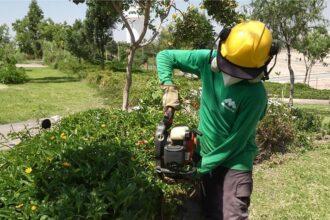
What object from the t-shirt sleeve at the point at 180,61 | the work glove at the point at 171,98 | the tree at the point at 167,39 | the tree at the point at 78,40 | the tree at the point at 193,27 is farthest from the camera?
the tree at the point at 78,40

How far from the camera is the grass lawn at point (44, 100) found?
13.3 m

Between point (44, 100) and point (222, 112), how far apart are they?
568 inches

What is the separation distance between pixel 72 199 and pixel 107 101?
1317cm

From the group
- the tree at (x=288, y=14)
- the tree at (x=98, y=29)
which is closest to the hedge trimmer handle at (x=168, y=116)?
the tree at (x=288, y=14)

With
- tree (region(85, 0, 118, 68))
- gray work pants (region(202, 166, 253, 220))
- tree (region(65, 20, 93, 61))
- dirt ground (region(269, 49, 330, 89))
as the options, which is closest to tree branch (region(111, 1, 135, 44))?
gray work pants (region(202, 166, 253, 220))

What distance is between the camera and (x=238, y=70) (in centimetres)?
266

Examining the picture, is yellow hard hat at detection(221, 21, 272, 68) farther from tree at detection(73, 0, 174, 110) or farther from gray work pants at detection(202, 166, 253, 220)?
tree at detection(73, 0, 174, 110)

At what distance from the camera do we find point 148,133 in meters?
4.55

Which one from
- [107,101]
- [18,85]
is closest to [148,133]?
[107,101]

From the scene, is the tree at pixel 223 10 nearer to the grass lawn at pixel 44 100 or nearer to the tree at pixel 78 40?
the grass lawn at pixel 44 100

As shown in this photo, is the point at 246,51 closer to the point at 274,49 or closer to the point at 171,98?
the point at 274,49

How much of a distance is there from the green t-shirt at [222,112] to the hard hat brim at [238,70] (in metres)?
0.16

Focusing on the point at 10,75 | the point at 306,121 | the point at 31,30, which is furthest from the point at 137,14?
the point at 31,30

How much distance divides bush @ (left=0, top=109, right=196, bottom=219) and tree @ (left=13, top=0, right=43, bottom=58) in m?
54.4
